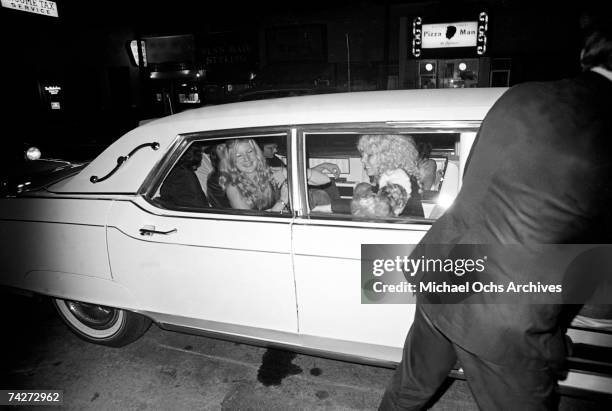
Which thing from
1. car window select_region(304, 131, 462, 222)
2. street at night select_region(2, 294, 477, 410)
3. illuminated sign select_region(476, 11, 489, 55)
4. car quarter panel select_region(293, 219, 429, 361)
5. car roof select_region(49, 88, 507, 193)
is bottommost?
street at night select_region(2, 294, 477, 410)

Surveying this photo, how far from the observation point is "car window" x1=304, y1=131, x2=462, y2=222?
7.50 feet

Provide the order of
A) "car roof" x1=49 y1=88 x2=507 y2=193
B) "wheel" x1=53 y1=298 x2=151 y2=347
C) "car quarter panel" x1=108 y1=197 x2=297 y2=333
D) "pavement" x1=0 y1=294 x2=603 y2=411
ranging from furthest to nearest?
1. "wheel" x1=53 y1=298 x2=151 y2=347
2. "pavement" x1=0 y1=294 x2=603 y2=411
3. "car quarter panel" x1=108 y1=197 x2=297 y2=333
4. "car roof" x1=49 y1=88 x2=507 y2=193

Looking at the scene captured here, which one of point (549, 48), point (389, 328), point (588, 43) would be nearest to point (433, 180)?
point (389, 328)

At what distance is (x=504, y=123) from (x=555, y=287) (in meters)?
0.54

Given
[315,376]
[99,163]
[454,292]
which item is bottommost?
[315,376]

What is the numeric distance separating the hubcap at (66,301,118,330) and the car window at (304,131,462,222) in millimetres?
1792

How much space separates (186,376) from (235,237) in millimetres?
1233

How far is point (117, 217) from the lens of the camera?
99.1 inches

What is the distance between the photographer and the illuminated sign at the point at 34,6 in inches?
584

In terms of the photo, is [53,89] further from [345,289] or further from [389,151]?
[345,289]

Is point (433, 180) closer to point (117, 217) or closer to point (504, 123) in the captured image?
point (504, 123)

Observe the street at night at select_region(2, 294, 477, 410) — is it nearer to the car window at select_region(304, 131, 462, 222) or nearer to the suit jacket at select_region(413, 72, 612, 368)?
the car window at select_region(304, 131, 462, 222)

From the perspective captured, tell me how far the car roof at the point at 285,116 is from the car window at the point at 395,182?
0.10 meters

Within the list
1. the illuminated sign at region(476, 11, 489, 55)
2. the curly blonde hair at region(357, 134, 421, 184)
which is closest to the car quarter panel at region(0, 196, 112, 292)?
the curly blonde hair at region(357, 134, 421, 184)
